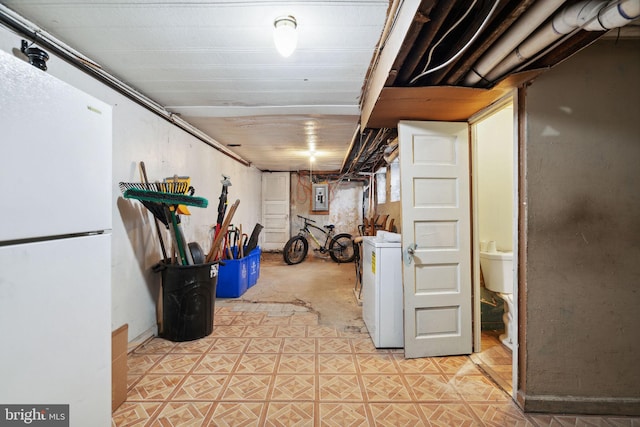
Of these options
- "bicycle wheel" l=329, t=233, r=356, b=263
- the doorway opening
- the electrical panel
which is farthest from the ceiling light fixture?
the electrical panel

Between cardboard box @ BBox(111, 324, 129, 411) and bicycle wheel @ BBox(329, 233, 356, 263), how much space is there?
455 cm

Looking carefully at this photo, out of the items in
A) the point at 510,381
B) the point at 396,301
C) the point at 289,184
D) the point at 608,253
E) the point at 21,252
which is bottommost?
the point at 510,381

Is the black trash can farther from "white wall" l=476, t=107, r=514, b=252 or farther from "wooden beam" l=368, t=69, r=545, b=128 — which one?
"white wall" l=476, t=107, r=514, b=252

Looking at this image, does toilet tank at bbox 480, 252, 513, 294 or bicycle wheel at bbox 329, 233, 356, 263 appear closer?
toilet tank at bbox 480, 252, 513, 294

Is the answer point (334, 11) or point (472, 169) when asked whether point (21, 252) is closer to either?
point (334, 11)

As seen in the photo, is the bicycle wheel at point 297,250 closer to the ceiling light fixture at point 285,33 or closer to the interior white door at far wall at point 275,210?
the interior white door at far wall at point 275,210

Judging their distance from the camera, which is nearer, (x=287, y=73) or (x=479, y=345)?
(x=287, y=73)

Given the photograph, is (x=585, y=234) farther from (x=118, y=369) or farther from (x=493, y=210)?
(x=118, y=369)

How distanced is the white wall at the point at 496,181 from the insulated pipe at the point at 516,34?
4.35 ft

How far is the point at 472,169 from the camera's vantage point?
2172 mm

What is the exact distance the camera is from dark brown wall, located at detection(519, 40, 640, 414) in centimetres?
149

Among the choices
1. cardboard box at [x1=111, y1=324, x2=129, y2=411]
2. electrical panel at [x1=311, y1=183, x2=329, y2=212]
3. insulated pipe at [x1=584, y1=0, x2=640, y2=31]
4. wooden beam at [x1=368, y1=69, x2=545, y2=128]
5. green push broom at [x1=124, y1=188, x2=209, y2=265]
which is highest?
wooden beam at [x1=368, y1=69, x2=545, y2=128]

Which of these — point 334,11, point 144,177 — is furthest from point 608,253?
point 144,177

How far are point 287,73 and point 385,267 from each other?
1.71m
